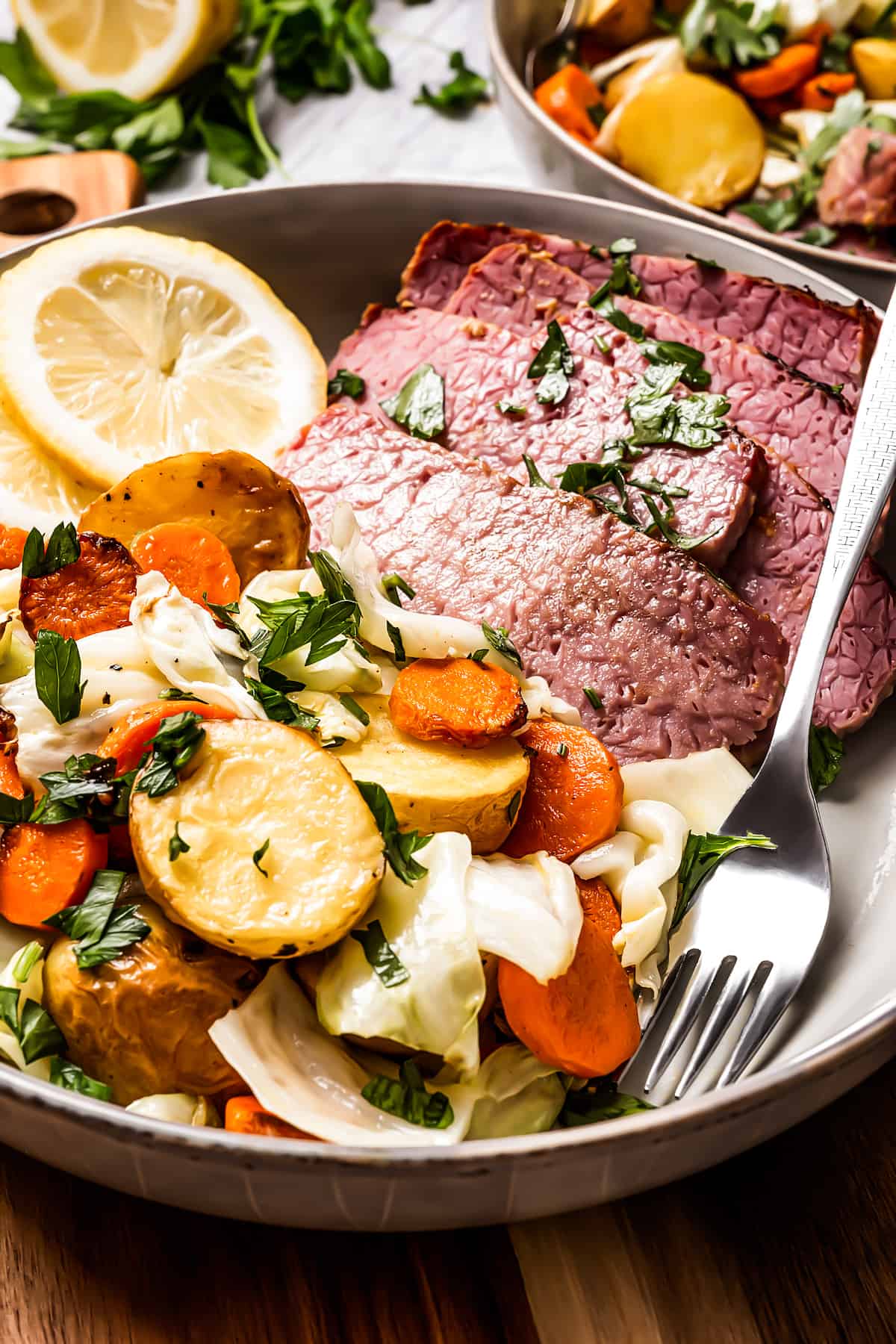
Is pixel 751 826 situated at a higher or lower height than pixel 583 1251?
higher

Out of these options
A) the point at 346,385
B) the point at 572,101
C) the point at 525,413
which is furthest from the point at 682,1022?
the point at 572,101

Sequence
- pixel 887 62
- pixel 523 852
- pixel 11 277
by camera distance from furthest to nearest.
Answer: pixel 887 62 < pixel 11 277 < pixel 523 852

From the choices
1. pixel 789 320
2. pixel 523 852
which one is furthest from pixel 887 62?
pixel 523 852

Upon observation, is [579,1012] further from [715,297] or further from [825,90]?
[825,90]

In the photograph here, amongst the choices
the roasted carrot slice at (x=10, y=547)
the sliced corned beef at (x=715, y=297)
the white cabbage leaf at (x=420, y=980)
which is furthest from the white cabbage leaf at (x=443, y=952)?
the sliced corned beef at (x=715, y=297)

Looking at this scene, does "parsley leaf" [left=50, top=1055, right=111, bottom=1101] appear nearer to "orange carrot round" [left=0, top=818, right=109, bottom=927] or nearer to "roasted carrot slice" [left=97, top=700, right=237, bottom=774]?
"orange carrot round" [left=0, top=818, right=109, bottom=927]

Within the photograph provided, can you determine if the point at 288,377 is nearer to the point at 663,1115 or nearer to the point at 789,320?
the point at 789,320

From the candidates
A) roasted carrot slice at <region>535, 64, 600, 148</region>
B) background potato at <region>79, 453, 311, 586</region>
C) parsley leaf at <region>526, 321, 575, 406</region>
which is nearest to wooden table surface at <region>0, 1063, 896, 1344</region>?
background potato at <region>79, 453, 311, 586</region>
